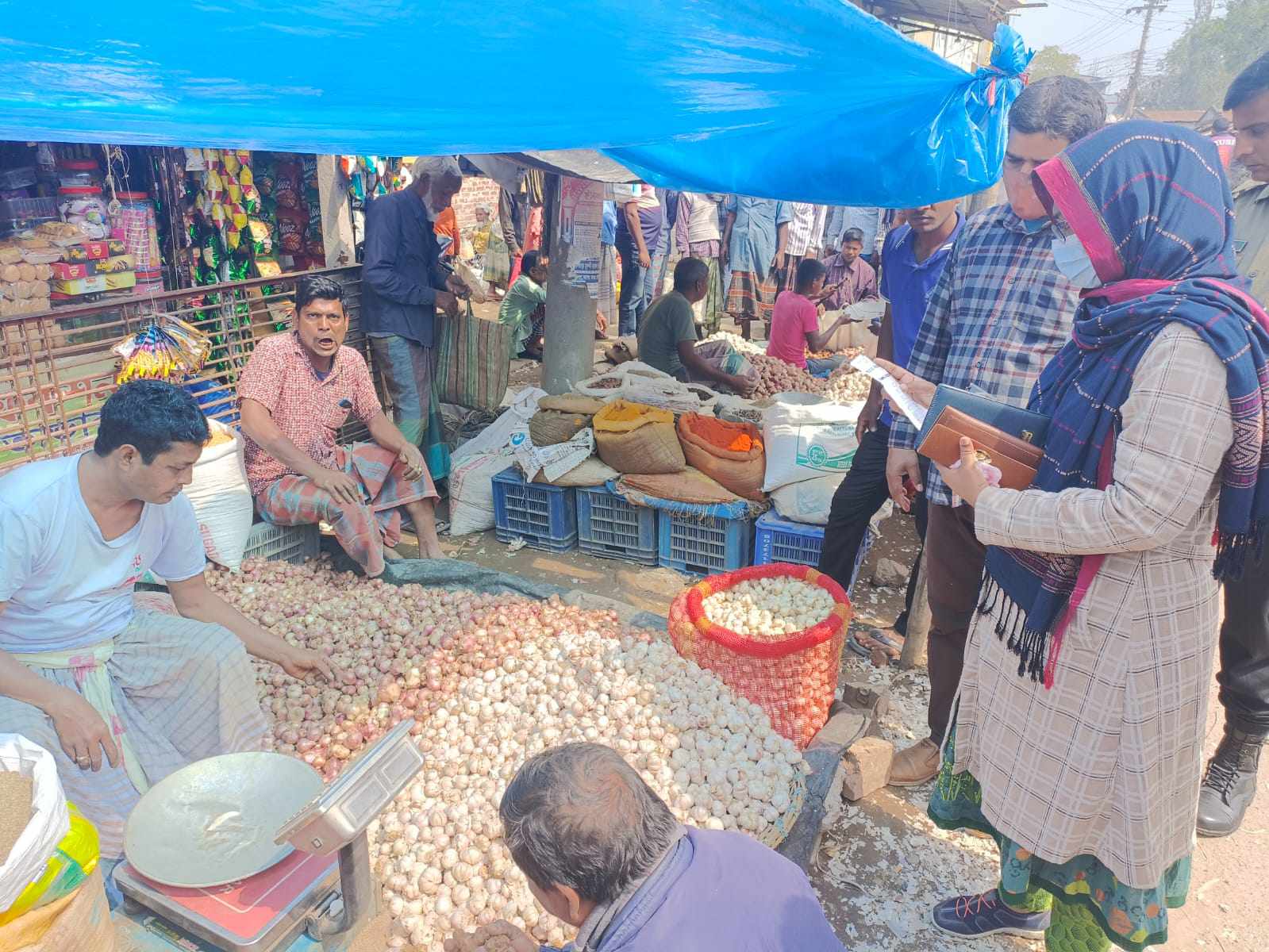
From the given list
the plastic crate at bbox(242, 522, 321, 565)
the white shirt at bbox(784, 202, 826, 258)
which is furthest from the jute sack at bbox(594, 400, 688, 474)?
the white shirt at bbox(784, 202, 826, 258)

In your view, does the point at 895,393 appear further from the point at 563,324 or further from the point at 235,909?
the point at 563,324

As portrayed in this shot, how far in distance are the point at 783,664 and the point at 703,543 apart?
5.76 ft

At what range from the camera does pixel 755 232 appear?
10070 millimetres

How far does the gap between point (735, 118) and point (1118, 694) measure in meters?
2.17

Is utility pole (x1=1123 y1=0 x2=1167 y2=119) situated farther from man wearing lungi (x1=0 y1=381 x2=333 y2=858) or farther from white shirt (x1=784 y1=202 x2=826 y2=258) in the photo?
man wearing lungi (x1=0 y1=381 x2=333 y2=858)

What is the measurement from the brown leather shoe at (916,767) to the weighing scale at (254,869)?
6.57ft

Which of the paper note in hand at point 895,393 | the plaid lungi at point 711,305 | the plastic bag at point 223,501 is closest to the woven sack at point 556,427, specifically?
the plastic bag at point 223,501

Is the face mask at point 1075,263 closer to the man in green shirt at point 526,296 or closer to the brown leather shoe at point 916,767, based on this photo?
the brown leather shoe at point 916,767

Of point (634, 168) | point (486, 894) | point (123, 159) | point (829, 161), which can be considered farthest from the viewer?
point (123, 159)

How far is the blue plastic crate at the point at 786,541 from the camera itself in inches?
167

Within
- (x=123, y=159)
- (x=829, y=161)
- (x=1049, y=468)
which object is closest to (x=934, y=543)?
(x=1049, y=468)

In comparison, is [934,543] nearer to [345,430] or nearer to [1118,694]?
[1118,694]

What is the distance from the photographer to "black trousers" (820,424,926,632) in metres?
3.66

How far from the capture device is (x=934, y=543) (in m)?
2.81
